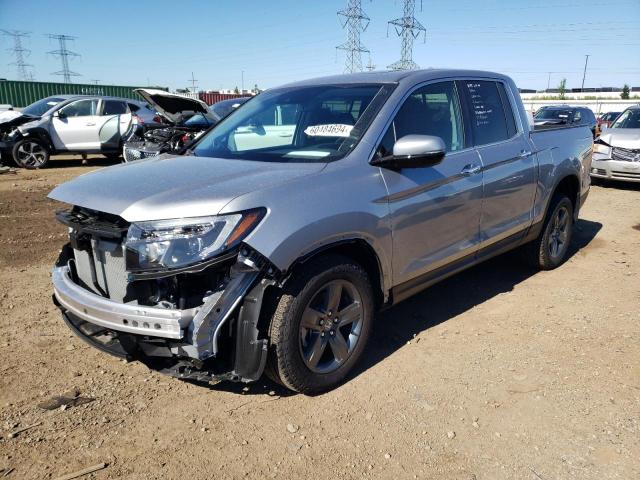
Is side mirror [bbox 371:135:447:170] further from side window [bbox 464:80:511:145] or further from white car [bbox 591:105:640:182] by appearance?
white car [bbox 591:105:640:182]

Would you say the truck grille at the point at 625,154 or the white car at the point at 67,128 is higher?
the white car at the point at 67,128

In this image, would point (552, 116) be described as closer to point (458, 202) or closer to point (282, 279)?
point (458, 202)

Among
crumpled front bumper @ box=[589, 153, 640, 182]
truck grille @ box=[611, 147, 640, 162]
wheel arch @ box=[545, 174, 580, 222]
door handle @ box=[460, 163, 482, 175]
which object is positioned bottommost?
crumpled front bumper @ box=[589, 153, 640, 182]

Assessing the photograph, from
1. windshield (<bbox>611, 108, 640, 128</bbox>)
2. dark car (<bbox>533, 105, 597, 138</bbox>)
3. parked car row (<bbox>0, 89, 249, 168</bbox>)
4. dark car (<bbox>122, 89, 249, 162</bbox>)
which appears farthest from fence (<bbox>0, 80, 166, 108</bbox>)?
windshield (<bbox>611, 108, 640, 128</bbox>)

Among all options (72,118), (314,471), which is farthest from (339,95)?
(72,118)

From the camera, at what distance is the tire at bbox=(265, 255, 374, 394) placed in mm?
2752

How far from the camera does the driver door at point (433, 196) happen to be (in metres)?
3.27

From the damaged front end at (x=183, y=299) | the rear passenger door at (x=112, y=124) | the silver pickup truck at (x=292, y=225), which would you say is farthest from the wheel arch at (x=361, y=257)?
the rear passenger door at (x=112, y=124)

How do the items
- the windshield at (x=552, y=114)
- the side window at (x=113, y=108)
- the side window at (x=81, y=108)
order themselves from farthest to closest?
the windshield at (x=552, y=114) → the side window at (x=113, y=108) → the side window at (x=81, y=108)

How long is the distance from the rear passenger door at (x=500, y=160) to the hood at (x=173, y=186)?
1.66 m

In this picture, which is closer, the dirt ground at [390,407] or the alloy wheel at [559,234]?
the dirt ground at [390,407]

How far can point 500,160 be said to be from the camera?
162 inches

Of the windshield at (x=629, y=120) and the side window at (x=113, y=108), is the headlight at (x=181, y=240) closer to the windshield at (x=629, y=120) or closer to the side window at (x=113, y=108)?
the windshield at (x=629, y=120)

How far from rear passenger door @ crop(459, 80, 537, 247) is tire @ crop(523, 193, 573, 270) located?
548mm
